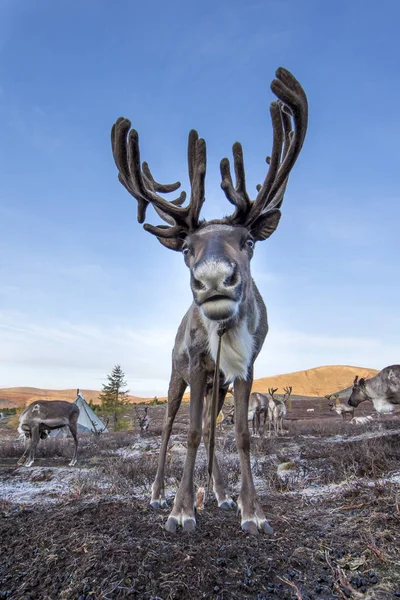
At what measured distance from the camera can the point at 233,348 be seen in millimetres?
4051

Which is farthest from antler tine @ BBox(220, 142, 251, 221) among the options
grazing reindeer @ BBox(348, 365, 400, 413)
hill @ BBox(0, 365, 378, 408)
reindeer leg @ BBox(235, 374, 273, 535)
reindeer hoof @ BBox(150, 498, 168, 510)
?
hill @ BBox(0, 365, 378, 408)

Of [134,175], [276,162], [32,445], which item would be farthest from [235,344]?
[32,445]

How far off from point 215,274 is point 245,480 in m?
2.25

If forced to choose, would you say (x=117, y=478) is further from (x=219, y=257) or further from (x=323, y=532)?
(x=219, y=257)

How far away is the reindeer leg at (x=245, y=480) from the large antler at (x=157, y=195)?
1873mm

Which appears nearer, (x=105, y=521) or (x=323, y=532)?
(x=323, y=532)

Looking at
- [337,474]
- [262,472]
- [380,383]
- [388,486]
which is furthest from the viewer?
[380,383]

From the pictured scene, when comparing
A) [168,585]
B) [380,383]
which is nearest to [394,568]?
[168,585]

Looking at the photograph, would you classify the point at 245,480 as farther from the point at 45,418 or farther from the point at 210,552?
the point at 45,418

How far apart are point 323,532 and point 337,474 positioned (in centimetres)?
347

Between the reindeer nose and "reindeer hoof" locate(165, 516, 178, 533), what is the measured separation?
7.36 ft

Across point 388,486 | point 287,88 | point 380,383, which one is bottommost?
point 388,486

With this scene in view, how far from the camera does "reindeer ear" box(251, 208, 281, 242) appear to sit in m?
4.35

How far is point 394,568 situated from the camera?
2678 mm
